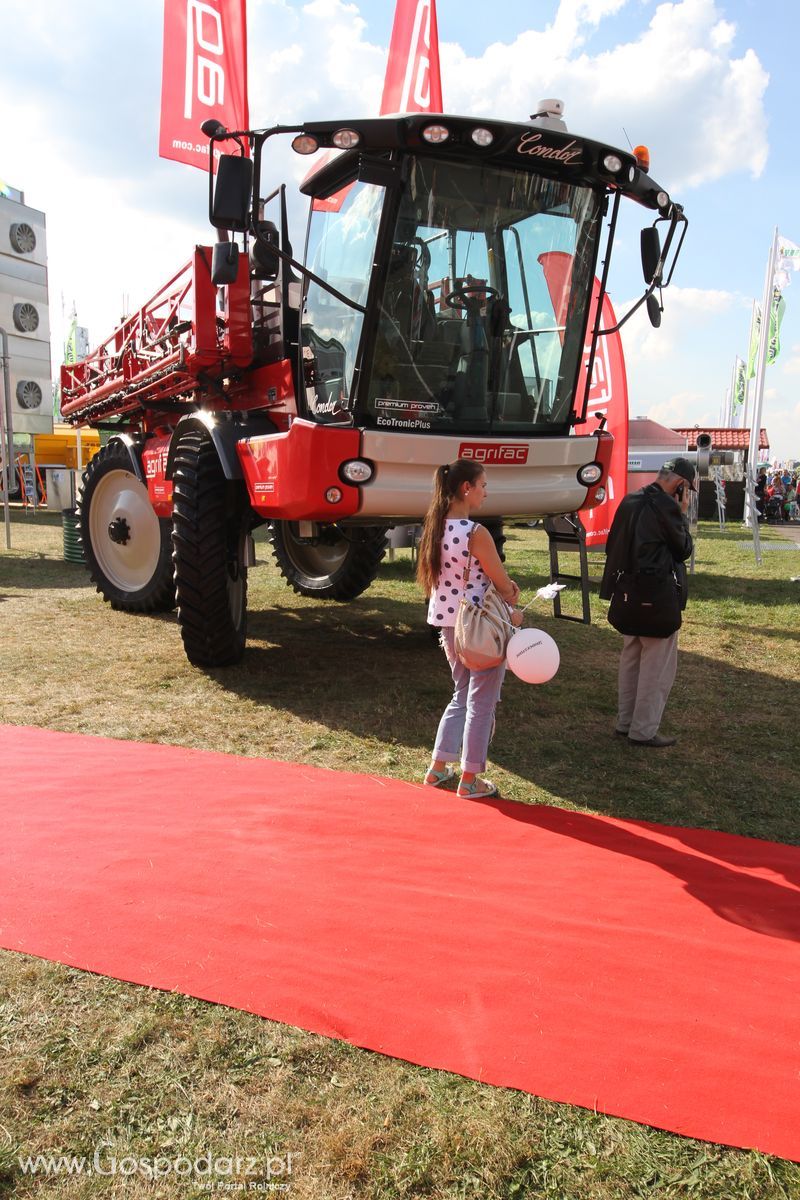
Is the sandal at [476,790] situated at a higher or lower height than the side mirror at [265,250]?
lower

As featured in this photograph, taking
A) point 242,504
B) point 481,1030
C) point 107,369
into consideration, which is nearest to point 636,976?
point 481,1030

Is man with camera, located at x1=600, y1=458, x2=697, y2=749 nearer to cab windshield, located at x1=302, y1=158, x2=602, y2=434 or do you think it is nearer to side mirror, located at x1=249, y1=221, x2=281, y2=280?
cab windshield, located at x1=302, y1=158, x2=602, y2=434

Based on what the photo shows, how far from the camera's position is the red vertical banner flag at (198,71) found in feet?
35.5

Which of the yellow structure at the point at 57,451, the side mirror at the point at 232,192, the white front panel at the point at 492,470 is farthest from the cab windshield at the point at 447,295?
the yellow structure at the point at 57,451

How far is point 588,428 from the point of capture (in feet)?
21.2

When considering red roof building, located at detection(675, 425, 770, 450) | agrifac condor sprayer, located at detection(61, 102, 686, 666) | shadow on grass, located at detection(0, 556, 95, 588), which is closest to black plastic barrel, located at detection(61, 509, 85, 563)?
shadow on grass, located at detection(0, 556, 95, 588)

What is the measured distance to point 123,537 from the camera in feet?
29.2

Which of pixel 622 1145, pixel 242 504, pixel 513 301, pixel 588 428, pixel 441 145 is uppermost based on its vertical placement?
pixel 441 145

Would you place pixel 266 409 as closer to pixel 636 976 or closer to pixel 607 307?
pixel 607 307

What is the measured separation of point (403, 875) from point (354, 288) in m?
3.60

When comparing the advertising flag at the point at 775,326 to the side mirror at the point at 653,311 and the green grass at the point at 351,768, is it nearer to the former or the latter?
the green grass at the point at 351,768

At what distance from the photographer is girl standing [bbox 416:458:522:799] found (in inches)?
164

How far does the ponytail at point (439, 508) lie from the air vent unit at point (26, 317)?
15.8m

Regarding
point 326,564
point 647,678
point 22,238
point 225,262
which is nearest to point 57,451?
point 22,238
